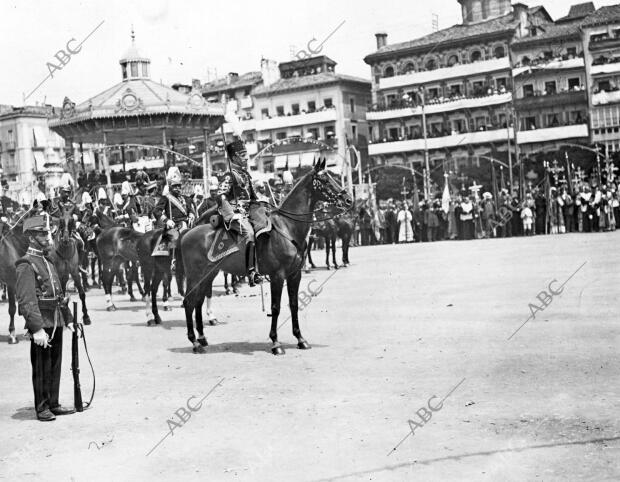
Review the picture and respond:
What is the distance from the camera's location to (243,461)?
6.71 meters

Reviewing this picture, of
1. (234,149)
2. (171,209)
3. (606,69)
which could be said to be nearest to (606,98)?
(606,69)

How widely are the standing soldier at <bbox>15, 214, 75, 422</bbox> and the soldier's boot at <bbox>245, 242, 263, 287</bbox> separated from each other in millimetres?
3703

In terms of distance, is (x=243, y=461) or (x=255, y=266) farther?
(x=255, y=266)

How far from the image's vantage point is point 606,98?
64312 millimetres

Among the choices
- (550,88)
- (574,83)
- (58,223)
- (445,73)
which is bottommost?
(58,223)

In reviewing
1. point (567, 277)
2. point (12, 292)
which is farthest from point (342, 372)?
point (567, 277)

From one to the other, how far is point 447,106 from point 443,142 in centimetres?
312

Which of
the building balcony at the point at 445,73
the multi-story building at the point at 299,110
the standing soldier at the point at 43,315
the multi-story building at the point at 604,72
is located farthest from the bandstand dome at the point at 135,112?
the building balcony at the point at 445,73

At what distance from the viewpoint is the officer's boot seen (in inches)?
480

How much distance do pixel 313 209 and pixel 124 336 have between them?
4.01 meters

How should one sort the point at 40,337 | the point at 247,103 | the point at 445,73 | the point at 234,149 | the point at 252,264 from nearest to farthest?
the point at 40,337 < the point at 252,264 < the point at 234,149 < the point at 445,73 < the point at 247,103

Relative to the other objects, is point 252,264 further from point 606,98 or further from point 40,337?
point 606,98

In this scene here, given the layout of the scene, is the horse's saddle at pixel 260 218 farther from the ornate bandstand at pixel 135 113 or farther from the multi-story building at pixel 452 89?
the multi-story building at pixel 452 89

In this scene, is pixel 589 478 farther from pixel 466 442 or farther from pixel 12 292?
pixel 12 292
